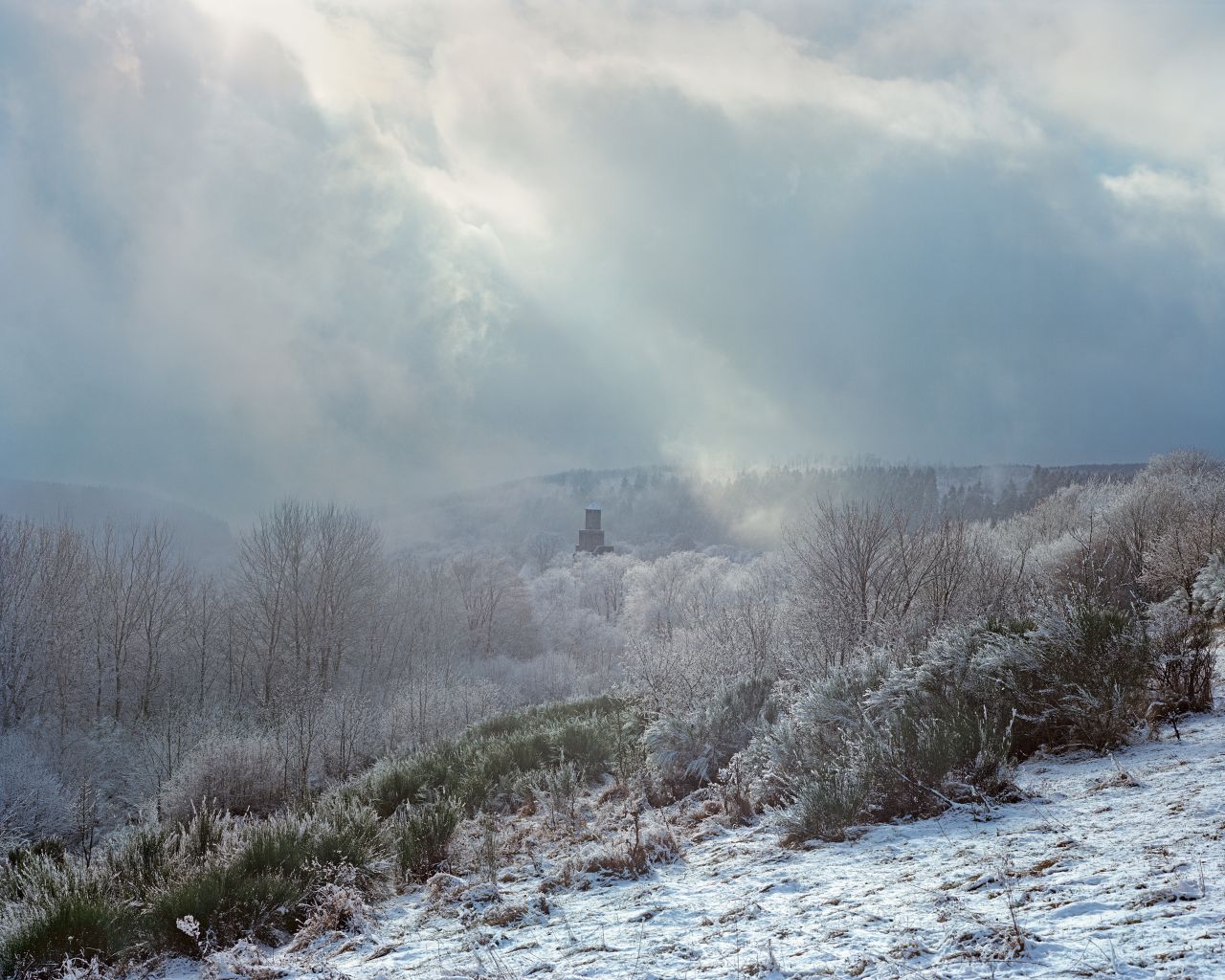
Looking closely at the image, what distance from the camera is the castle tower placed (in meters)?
93.2

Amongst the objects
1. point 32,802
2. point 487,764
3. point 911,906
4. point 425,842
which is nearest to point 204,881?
point 425,842

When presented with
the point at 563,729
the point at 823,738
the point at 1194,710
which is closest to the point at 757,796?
the point at 823,738

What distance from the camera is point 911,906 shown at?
359cm

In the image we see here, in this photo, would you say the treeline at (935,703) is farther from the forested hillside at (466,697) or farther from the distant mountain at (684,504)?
the distant mountain at (684,504)

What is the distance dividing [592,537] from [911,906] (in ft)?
299

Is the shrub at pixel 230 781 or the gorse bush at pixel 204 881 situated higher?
the gorse bush at pixel 204 881

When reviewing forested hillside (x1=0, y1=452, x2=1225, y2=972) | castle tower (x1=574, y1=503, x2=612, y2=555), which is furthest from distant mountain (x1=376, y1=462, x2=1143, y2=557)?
forested hillside (x1=0, y1=452, x2=1225, y2=972)

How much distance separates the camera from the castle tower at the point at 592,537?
306 ft

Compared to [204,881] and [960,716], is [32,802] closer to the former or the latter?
[204,881]

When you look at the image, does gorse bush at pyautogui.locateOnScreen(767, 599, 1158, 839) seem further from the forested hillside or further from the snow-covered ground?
the snow-covered ground

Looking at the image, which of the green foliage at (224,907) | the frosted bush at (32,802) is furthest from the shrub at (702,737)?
the frosted bush at (32,802)

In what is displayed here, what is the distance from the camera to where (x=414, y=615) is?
1877 inches

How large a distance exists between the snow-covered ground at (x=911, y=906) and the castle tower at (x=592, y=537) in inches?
3387

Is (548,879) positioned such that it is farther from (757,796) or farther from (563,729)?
(563,729)
